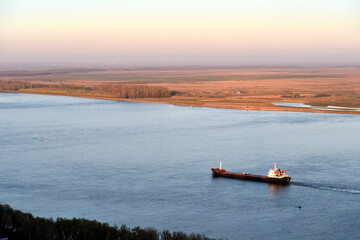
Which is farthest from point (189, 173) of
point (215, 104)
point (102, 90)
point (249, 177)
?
point (102, 90)

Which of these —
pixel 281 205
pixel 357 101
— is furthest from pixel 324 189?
pixel 357 101

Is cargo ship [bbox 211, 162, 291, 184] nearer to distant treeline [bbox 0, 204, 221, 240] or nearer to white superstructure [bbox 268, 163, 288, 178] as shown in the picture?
white superstructure [bbox 268, 163, 288, 178]

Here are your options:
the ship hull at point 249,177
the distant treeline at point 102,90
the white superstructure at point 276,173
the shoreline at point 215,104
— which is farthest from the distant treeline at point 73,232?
the distant treeline at point 102,90

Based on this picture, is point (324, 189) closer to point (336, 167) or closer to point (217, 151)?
point (336, 167)

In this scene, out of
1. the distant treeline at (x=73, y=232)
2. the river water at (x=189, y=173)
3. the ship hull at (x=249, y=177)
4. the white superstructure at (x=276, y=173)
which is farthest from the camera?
the white superstructure at (x=276, y=173)

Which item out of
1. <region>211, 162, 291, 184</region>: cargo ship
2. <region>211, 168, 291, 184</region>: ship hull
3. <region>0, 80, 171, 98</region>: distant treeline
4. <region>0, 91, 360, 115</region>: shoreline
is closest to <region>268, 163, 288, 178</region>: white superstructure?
<region>211, 162, 291, 184</region>: cargo ship

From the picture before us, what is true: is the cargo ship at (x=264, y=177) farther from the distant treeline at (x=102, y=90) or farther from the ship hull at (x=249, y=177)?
the distant treeline at (x=102, y=90)
